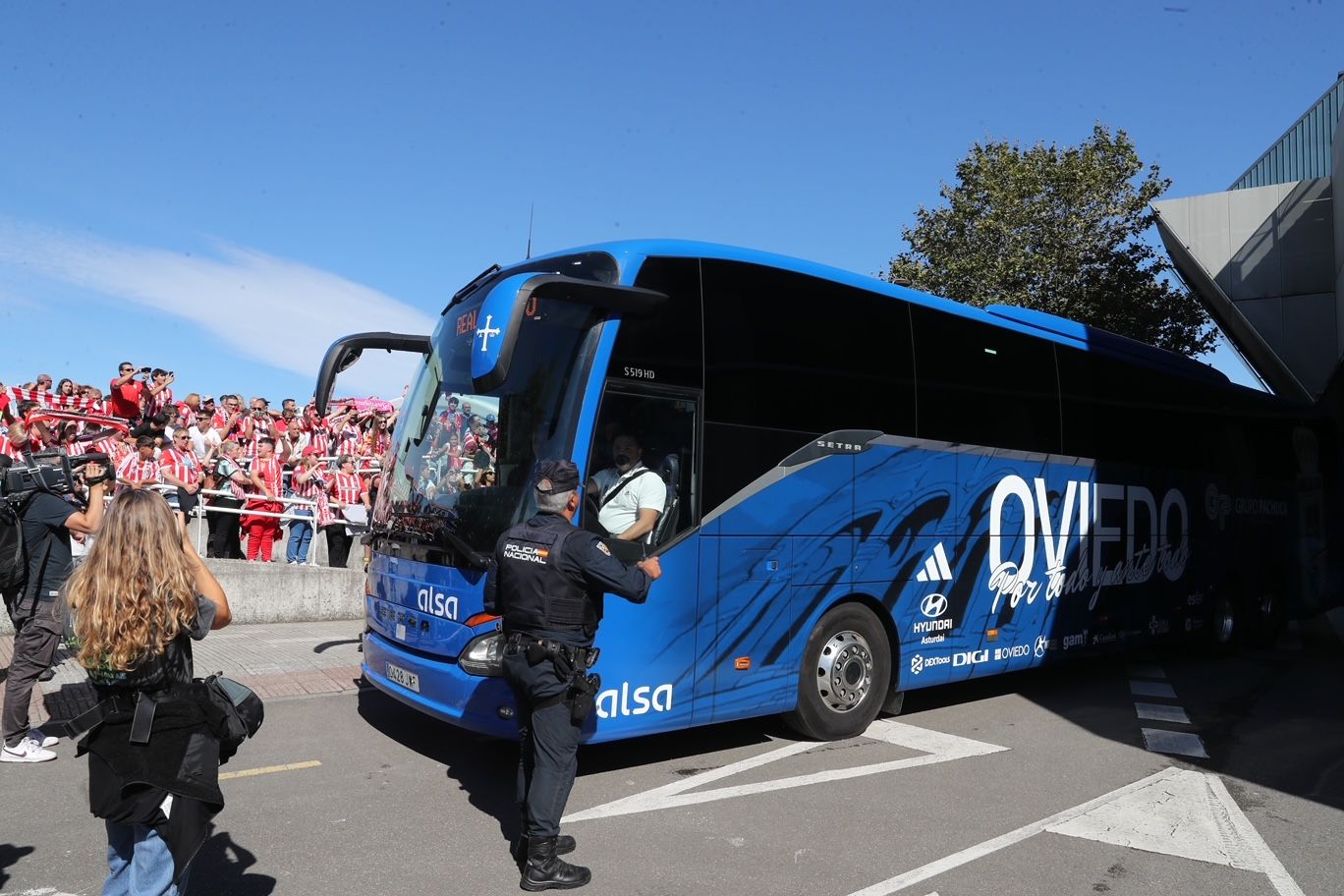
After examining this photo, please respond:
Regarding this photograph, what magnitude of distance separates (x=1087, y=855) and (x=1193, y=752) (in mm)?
2831

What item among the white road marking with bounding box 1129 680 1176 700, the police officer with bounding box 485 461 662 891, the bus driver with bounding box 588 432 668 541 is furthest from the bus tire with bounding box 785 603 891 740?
the white road marking with bounding box 1129 680 1176 700

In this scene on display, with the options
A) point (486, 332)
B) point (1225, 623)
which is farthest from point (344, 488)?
point (1225, 623)

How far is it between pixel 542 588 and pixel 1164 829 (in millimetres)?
3658

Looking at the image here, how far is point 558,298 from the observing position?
5.96 meters

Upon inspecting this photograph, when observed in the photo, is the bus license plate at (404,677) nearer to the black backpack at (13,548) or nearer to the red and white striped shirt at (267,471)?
the black backpack at (13,548)

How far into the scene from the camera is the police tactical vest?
184 inches

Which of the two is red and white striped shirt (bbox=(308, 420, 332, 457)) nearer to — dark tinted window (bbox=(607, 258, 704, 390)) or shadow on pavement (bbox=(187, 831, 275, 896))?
dark tinted window (bbox=(607, 258, 704, 390))

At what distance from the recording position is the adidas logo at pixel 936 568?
8.04m

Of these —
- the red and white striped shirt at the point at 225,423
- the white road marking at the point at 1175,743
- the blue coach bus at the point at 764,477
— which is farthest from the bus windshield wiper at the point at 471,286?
the red and white striped shirt at the point at 225,423

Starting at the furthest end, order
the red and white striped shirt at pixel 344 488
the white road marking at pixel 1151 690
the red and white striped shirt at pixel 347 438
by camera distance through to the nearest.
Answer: the red and white striped shirt at pixel 347 438 < the red and white striped shirt at pixel 344 488 < the white road marking at pixel 1151 690

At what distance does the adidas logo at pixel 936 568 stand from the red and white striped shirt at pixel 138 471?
890cm

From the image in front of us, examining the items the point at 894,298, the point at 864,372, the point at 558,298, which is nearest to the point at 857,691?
the point at 864,372

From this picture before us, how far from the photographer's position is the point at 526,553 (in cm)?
472

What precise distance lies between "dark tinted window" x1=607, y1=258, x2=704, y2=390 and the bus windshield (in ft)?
0.74
